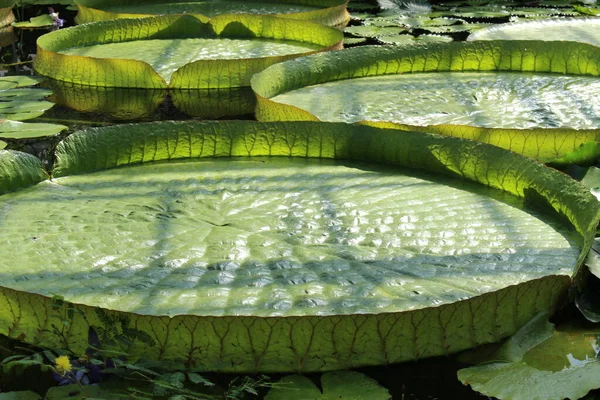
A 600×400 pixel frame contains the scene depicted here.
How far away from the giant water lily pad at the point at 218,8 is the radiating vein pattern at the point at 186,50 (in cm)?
62

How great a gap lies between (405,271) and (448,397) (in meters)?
0.28

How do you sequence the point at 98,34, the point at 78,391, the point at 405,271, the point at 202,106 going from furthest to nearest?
the point at 98,34 < the point at 202,106 < the point at 405,271 < the point at 78,391

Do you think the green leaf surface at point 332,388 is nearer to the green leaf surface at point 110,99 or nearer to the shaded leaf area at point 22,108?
the shaded leaf area at point 22,108

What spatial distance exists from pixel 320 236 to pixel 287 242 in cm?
7

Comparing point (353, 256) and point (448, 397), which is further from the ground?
point (353, 256)

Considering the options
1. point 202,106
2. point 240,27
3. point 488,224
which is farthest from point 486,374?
point 240,27

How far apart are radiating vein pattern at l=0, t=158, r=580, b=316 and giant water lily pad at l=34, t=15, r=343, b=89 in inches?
47.0

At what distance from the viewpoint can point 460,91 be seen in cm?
294

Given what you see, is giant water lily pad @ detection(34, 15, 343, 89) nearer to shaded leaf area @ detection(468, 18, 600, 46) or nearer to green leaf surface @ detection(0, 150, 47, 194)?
shaded leaf area @ detection(468, 18, 600, 46)

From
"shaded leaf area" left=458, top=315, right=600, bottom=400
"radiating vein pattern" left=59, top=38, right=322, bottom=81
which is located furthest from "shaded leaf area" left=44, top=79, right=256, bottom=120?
"shaded leaf area" left=458, top=315, right=600, bottom=400

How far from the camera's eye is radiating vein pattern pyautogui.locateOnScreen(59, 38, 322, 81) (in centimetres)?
367

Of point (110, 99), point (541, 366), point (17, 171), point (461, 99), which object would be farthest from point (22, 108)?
point (541, 366)

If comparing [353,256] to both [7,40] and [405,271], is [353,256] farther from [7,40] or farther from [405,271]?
[7,40]

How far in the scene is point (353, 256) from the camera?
5.48 ft
